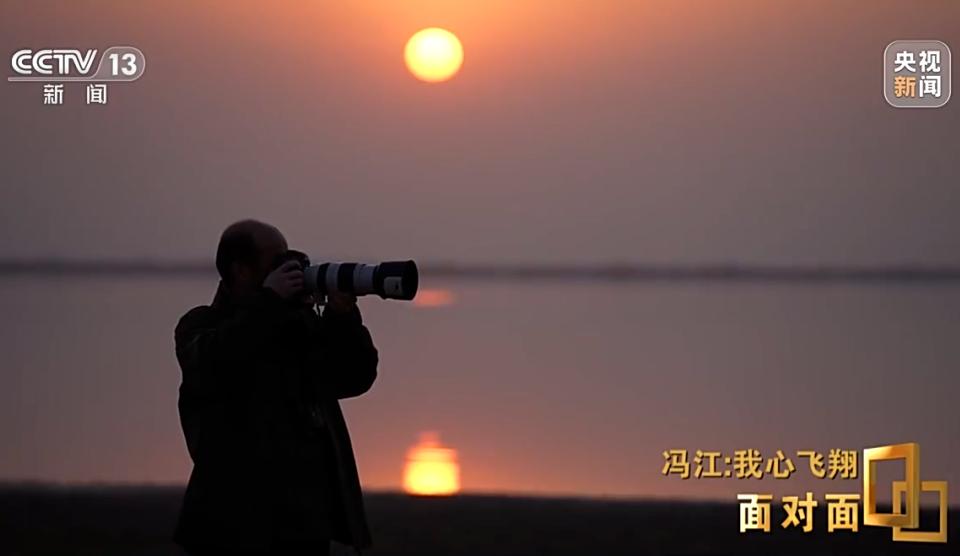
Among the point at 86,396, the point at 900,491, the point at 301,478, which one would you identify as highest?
the point at 86,396

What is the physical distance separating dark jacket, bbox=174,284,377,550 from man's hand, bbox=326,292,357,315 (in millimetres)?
12

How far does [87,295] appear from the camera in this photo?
7.14m

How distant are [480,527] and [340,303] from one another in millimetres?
1954

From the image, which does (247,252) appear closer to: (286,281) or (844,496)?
(286,281)

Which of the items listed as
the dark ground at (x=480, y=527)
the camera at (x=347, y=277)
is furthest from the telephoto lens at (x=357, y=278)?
the dark ground at (x=480, y=527)

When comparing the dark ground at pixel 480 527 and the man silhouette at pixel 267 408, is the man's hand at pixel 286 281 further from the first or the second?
the dark ground at pixel 480 527

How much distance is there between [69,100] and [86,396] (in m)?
1.41

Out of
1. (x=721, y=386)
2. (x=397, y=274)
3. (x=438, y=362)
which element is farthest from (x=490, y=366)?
(x=397, y=274)

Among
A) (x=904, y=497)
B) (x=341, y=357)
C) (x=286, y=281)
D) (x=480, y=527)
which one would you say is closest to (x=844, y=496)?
(x=904, y=497)

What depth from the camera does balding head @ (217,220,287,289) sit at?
2566mm

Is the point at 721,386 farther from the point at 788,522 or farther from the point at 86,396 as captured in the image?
the point at 86,396

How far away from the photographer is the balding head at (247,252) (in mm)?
2566

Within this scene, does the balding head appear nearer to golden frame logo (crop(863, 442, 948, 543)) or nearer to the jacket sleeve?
the jacket sleeve

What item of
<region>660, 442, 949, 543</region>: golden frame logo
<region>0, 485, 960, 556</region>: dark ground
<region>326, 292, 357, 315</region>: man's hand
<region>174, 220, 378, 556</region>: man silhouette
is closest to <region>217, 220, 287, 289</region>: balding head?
<region>174, 220, 378, 556</region>: man silhouette
